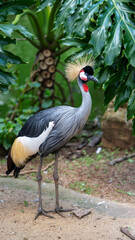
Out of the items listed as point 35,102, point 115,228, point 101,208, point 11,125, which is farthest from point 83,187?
point 35,102

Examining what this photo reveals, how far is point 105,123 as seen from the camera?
17.0 feet

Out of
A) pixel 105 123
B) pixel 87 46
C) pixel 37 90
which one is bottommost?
pixel 105 123

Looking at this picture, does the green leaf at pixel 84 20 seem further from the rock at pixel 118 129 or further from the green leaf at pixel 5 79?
the rock at pixel 118 129

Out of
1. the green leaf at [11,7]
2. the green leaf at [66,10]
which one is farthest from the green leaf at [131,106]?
the green leaf at [11,7]

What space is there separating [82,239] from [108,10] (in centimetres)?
203

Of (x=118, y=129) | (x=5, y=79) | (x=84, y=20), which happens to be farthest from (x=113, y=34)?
(x=118, y=129)

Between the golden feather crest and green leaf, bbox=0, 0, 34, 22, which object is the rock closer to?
the golden feather crest

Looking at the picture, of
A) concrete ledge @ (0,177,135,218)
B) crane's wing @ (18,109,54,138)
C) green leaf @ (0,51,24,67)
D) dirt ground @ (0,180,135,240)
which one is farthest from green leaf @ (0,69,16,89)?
concrete ledge @ (0,177,135,218)

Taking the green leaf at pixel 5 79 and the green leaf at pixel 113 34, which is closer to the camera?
the green leaf at pixel 113 34

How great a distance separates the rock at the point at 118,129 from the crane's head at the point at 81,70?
2065mm

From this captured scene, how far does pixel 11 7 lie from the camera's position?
9.73ft

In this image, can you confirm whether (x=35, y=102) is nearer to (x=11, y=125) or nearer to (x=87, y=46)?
(x=11, y=125)

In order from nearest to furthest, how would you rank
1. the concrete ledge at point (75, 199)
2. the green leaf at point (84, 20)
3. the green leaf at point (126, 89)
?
the green leaf at point (84, 20) → the green leaf at point (126, 89) → the concrete ledge at point (75, 199)

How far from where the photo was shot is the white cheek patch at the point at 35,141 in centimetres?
313
